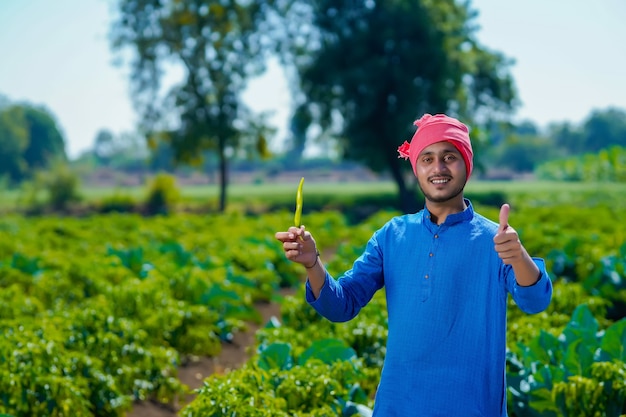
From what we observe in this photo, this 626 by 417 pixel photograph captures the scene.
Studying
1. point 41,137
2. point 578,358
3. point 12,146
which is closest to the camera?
point 578,358

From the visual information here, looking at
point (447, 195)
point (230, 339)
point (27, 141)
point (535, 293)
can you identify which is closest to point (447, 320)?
point (535, 293)

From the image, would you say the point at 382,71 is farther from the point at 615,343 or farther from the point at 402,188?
the point at 615,343

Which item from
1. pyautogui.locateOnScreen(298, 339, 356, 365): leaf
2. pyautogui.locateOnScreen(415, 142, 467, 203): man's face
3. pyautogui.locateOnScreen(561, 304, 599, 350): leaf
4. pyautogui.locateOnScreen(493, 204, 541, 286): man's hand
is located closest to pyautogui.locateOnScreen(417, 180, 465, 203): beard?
pyautogui.locateOnScreen(415, 142, 467, 203): man's face

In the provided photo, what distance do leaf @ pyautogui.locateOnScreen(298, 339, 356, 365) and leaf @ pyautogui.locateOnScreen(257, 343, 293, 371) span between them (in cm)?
10

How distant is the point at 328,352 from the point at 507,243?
2.43m

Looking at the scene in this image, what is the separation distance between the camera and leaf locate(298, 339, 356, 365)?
4.40m

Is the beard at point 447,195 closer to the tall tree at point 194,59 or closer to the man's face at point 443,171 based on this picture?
the man's face at point 443,171

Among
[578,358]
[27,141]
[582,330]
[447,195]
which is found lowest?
[578,358]

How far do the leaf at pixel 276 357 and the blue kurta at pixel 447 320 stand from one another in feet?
6.47

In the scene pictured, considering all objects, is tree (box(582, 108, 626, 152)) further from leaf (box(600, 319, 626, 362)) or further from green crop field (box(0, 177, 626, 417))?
leaf (box(600, 319, 626, 362))

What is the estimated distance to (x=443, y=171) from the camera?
8.08ft

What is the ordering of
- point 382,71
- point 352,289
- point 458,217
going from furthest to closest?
point 382,71, point 352,289, point 458,217

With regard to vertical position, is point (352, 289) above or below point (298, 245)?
below

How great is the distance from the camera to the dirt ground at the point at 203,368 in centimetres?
576
